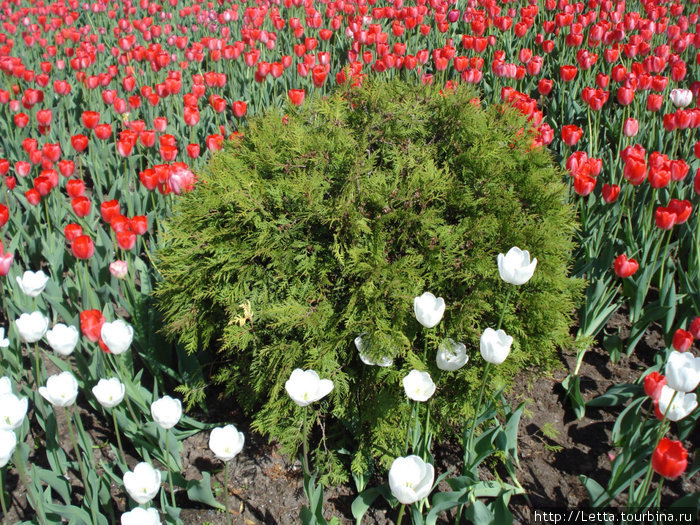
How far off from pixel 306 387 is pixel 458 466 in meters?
0.98

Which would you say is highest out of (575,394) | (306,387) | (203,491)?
(306,387)

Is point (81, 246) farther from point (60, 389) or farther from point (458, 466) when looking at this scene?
point (458, 466)

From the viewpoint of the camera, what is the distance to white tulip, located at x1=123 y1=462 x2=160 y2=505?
170 cm

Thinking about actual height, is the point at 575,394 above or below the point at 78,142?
below

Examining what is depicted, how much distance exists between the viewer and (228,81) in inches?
217

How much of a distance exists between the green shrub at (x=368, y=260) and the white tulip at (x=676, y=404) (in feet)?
1.65

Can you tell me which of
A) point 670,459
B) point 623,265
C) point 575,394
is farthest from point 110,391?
point 623,265

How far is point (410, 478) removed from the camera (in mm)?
1646

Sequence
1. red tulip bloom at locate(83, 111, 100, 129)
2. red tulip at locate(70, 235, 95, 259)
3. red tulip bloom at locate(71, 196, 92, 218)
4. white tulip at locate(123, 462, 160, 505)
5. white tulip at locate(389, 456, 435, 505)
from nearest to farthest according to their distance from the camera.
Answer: white tulip at locate(389, 456, 435, 505), white tulip at locate(123, 462, 160, 505), red tulip at locate(70, 235, 95, 259), red tulip bloom at locate(71, 196, 92, 218), red tulip bloom at locate(83, 111, 100, 129)

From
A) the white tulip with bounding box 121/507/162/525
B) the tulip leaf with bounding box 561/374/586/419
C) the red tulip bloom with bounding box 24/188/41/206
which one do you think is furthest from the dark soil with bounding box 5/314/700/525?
the red tulip bloom with bounding box 24/188/41/206

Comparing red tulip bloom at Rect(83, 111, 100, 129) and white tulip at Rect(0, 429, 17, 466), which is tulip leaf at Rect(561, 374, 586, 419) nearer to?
white tulip at Rect(0, 429, 17, 466)

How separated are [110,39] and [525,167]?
6.14 metres

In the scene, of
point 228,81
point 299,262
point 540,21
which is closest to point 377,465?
point 299,262

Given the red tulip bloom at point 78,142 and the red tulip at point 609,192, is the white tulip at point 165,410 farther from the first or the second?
the red tulip bloom at point 78,142
